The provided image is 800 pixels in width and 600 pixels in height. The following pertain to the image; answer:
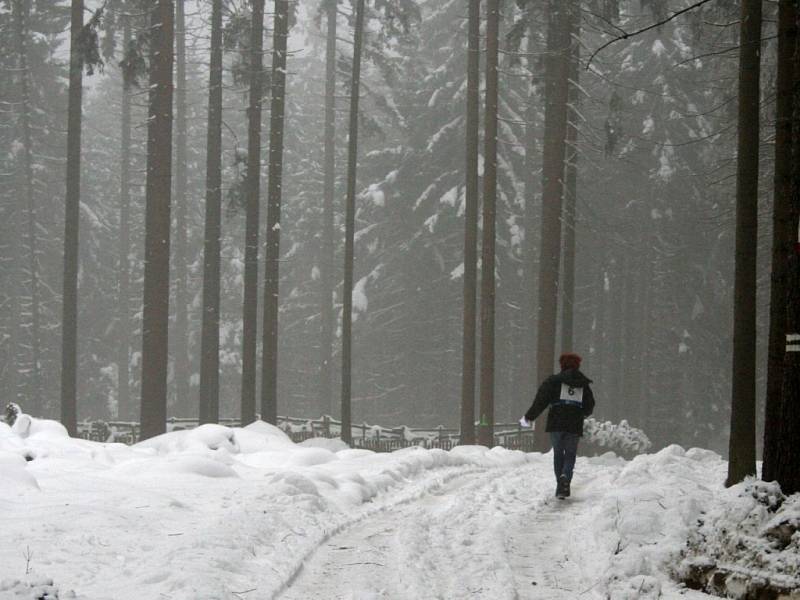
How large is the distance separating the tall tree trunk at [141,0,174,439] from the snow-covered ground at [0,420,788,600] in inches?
170

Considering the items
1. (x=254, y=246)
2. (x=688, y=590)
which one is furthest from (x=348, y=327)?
(x=688, y=590)

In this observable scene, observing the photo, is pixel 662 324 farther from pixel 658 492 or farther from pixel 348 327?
pixel 658 492

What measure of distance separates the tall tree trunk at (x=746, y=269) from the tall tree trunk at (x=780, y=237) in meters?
1.93

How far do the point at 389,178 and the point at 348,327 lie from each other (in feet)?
44.2

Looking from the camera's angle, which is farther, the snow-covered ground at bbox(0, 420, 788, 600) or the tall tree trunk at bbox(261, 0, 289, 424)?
the tall tree trunk at bbox(261, 0, 289, 424)

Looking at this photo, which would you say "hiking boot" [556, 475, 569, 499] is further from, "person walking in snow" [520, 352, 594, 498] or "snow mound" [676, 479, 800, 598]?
"snow mound" [676, 479, 800, 598]

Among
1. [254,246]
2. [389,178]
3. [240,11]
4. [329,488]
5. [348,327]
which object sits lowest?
[329,488]

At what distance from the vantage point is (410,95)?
39.8 meters

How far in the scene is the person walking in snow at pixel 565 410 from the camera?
11617mm

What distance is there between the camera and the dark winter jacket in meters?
11.8

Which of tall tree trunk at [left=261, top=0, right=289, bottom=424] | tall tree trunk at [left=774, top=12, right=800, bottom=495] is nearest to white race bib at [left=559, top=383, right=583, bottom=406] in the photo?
tall tree trunk at [left=774, top=12, right=800, bottom=495]

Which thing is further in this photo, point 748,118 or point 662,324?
point 662,324

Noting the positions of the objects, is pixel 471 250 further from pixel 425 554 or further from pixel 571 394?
pixel 425 554

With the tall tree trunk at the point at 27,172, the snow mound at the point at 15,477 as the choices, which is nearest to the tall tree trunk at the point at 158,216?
the snow mound at the point at 15,477
